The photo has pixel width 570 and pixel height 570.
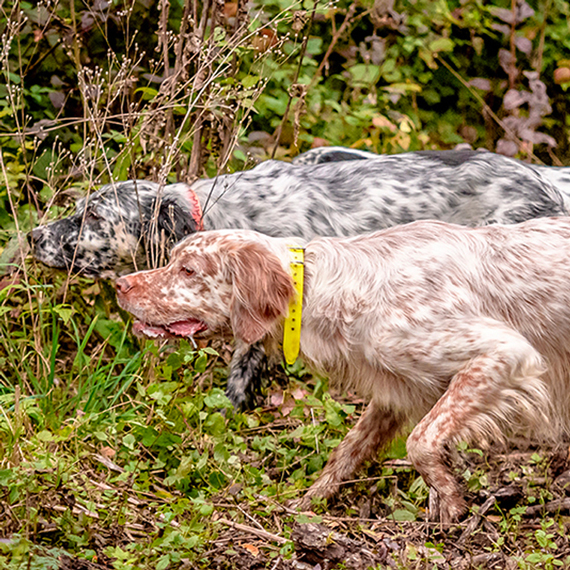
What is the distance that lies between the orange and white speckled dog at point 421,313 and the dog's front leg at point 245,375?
1.02 m

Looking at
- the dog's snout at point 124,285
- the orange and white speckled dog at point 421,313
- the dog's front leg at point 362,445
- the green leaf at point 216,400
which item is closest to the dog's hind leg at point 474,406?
the orange and white speckled dog at point 421,313

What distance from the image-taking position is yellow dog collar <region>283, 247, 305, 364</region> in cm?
327

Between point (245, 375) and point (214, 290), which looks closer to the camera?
point (214, 290)

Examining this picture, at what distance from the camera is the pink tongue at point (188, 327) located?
11.2 ft

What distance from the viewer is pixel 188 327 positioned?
3.42 meters

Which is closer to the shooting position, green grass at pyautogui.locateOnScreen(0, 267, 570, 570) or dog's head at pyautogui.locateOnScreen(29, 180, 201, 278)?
green grass at pyautogui.locateOnScreen(0, 267, 570, 570)

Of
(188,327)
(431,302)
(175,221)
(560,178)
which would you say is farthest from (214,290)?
(560,178)

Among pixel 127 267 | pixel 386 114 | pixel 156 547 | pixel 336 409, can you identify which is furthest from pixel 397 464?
pixel 386 114

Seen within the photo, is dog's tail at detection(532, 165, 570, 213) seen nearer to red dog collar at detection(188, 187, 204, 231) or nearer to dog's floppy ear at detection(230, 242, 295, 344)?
red dog collar at detection(188, 187, 204, 231)

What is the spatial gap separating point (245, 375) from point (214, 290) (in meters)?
1.20

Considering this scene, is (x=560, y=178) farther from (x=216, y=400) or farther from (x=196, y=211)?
(x=216, y=400)

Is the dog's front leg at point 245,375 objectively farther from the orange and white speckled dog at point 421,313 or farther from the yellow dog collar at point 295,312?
the yellow dog collar at point 295,312

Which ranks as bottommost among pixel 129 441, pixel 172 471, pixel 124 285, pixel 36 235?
pixel 172 471

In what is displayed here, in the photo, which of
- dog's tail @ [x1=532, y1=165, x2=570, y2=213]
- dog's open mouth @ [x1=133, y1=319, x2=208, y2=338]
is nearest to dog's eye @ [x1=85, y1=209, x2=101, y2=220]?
dog's open mouth @ [x1=133, y1=319, x2=208, y2=338]
